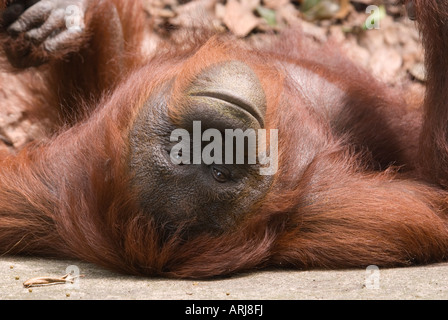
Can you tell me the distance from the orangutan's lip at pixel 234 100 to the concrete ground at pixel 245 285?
1.57ft

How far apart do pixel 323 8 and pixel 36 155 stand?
9.76 feet

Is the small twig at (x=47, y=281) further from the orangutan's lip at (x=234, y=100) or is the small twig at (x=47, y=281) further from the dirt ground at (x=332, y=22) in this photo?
the dirt ground at (x=332, y=22)

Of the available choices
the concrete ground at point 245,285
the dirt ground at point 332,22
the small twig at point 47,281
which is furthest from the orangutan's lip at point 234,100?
the dirt ground at point 332,22

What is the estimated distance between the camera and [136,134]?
1.97 m

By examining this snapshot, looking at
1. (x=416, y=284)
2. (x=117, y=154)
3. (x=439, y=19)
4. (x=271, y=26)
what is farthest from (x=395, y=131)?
(x=271, y=26)

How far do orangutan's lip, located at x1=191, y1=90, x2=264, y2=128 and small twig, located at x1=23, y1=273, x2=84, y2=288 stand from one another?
63 centimetres

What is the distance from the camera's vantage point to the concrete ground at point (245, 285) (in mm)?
1699

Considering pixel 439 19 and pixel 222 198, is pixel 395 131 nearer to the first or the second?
pixel 439 19

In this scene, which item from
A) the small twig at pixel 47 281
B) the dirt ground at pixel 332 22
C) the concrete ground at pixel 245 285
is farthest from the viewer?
the dirt ground at pixel 332 22

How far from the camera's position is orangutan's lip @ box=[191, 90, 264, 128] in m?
1.90

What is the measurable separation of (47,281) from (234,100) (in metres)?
0.72

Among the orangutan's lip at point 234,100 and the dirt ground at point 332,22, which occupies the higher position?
the dirt ground at point 332,22

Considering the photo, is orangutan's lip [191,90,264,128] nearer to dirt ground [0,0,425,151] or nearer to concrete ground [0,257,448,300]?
concrete ground [0,257,448,300]

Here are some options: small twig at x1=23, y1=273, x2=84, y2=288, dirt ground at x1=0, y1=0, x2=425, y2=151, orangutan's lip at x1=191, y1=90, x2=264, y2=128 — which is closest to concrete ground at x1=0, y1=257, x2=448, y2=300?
small twig at x1=23, y1=273, x2=84, y2=288
